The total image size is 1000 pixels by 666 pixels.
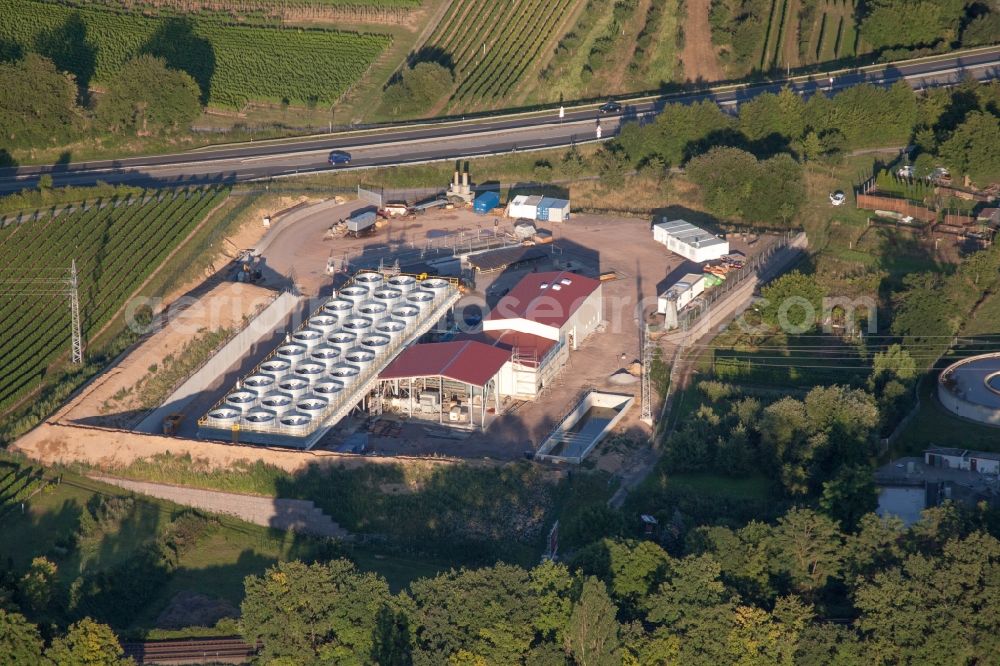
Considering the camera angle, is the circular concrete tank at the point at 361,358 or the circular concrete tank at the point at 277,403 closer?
the circular concrete tank at the point at 277,403

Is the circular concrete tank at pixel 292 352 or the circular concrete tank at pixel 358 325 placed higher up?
the circular concrete tank at pixel 358 325

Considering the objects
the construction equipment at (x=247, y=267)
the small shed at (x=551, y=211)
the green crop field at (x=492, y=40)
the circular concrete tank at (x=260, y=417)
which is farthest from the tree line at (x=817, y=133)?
the circular concrete tank at (x=260, y=417)

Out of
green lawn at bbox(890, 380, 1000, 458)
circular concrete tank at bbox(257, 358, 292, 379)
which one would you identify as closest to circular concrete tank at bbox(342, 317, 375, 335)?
circular concrete tank at bbox(257, 358, 292, 379)

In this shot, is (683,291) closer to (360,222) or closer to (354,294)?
(354,294)

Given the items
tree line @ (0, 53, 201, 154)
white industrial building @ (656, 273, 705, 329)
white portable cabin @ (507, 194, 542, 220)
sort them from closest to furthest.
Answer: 1. white industrial building @ (656, 273, 705, 329)
2. white portable cabin @ (507, 194, 542, 220)
3. tree line @ (0, 53, 201, 154)

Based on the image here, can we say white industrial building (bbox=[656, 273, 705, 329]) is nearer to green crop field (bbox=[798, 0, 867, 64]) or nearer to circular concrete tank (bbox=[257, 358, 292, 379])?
circular concrete tank (bbox=[257, 358, 292, 379])

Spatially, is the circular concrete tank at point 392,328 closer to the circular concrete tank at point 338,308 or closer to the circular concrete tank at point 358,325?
the circular concrete tank at point 358,325

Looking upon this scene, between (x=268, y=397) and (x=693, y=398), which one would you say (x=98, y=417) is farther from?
(x=693, y=398)
